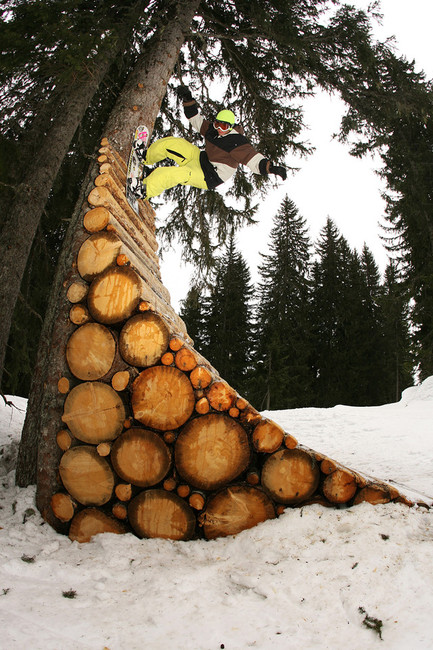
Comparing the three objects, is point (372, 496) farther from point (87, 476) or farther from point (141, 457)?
point (87, 476)

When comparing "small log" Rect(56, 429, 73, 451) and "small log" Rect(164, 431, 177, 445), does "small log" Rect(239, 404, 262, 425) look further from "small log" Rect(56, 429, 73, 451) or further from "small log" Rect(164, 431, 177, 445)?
"small log" Rect(56, 429, 73, 451)

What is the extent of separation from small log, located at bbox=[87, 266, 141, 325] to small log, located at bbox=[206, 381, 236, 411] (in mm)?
665

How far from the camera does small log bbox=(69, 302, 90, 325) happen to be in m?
2.22

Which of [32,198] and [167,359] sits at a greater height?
[32,198]

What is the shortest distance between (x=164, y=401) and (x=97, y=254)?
3.34 feet

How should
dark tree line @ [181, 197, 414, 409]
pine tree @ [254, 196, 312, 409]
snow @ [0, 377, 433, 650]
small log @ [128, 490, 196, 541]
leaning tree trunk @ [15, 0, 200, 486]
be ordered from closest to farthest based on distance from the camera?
snow @ [0, 377, 433, 650] → small log @ [128, 490, 196, 541] → leaning tree trunk @ [15, 0, 200, 486] → pine tree @ [254, 196, 312, 409] → dark tree line @ [181, 197, 414, 409]

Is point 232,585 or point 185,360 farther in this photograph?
point 185,360

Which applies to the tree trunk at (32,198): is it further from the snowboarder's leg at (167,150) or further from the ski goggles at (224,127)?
the ski goggles at (224,127)

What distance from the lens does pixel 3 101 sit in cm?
372

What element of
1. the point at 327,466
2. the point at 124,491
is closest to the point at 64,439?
the point at 124,491

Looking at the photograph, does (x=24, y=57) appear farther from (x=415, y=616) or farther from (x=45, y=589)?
(x=415, y=616)

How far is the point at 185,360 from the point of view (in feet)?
6.82

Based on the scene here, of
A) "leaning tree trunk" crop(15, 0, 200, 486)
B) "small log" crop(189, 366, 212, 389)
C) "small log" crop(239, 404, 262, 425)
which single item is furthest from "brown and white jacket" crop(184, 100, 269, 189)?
"small log" crop(239, 404, 262, 425)

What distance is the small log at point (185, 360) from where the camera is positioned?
2.08m
